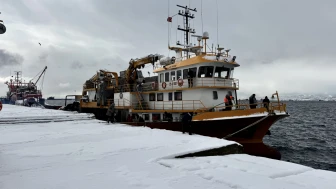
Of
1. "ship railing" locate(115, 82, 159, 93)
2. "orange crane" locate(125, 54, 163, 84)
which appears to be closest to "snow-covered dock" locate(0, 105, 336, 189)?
"ship railing" locate(115, 82, 159, 93)

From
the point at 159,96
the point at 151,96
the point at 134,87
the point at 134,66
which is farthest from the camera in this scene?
the point at 134,66

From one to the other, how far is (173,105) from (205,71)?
3.48 metres

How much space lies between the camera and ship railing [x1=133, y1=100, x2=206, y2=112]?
16.0 metres

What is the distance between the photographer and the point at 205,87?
15.6 metres

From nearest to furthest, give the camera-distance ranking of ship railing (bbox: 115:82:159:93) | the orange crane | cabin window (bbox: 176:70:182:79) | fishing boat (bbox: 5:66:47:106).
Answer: cabin window (bbox: 176:70:182:79) → ship railing (bbox: 115:82:159:93) → the orange crane → fishing boat (bbox: 5:66:47:106)

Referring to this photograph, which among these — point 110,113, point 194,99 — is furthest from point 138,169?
point 194,99

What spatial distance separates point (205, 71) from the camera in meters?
16.4

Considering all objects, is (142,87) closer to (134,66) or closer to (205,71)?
(134,66)

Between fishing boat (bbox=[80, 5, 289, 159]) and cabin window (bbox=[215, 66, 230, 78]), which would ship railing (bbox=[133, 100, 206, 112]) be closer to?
fishing boat (bbox=[80, 5, 289, 159])

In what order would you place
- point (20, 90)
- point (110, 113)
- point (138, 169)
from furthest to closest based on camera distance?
point (20, 90) < point (110, 113) < point (138, 169)

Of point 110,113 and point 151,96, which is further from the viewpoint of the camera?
point 151,96

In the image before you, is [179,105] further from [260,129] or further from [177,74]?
[260,129]

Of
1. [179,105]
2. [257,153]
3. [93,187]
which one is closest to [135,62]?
[179,105]

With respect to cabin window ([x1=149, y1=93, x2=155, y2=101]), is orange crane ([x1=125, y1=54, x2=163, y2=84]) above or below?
above
